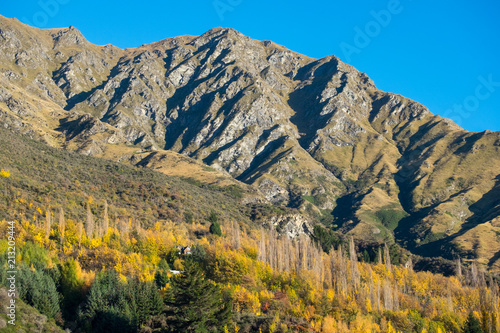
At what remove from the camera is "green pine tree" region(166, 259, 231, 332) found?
142 feet

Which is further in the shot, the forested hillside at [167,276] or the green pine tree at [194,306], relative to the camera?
the forested hillside at [167,276]

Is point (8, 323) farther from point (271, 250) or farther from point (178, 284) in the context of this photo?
point (271, 250)

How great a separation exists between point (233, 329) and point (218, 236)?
52.9m

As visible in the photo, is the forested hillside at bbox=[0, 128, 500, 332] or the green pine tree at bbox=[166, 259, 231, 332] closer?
the green pine tree at bbox=[166, 259, 231, 332]

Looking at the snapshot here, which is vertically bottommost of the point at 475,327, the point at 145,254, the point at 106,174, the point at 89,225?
the point at 475,327

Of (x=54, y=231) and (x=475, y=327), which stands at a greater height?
(x=54, y=231)

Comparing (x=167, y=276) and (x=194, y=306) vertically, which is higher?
(x=167, y=276)

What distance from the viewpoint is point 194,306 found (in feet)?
144

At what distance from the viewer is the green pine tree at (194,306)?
43.2 m

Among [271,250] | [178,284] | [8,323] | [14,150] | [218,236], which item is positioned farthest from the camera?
[14,150]

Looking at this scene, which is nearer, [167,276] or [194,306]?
[194,306]

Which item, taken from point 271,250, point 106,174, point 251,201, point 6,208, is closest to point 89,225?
point 6,208

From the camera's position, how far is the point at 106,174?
133375 mm

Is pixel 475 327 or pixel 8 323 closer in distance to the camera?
pixel 8 323
